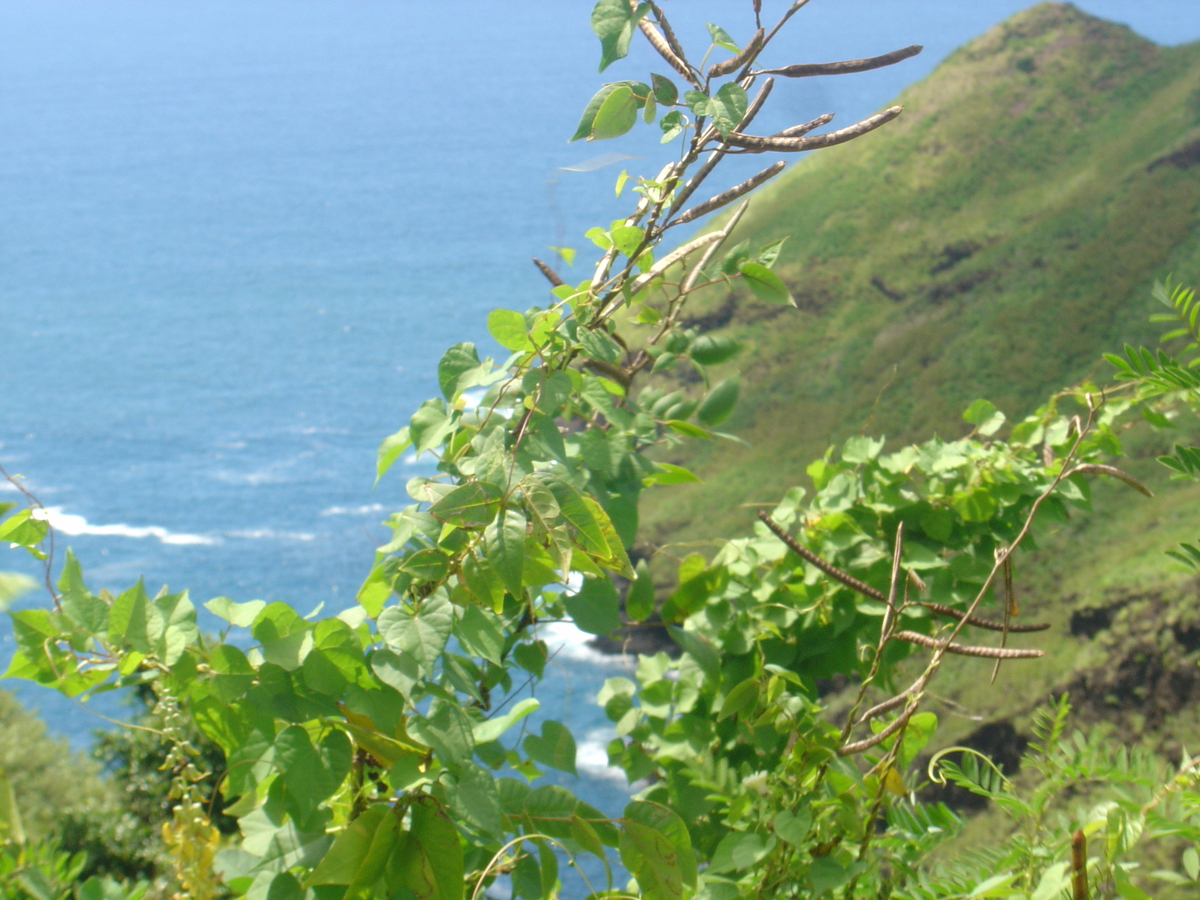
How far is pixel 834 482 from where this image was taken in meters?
0.75

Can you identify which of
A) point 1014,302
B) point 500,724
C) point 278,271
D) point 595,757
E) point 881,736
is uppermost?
point 278,271

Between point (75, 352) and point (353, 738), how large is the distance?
924cm

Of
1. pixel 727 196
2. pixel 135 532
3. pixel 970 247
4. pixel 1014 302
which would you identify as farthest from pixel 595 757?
pixel 727 196

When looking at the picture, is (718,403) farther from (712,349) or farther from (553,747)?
(553,747)

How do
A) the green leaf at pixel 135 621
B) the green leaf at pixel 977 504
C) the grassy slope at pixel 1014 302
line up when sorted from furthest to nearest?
the grassy slope at pixel 1014 302, the green leaf at pixel 977 504, the green leaf at pixel 135 621

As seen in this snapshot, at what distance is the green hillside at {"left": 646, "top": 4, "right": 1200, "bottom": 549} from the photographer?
153 inches

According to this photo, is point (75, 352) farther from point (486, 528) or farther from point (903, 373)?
point (486, 528)

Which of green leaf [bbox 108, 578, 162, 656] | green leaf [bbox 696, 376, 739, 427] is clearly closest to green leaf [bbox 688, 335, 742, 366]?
green leaf [bbox 696, 376, 739, 427]

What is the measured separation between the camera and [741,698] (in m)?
0.54

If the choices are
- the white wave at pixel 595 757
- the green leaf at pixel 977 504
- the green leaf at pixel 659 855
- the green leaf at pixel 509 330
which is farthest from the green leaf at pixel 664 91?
the white wave at pixel 595 757

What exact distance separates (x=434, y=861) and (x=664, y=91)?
38 centimetres

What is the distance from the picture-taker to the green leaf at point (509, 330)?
0.43 meters

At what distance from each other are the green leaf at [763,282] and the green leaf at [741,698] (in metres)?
0.23

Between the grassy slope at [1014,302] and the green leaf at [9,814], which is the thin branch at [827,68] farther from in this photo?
the grassy slope at [1014,302]
